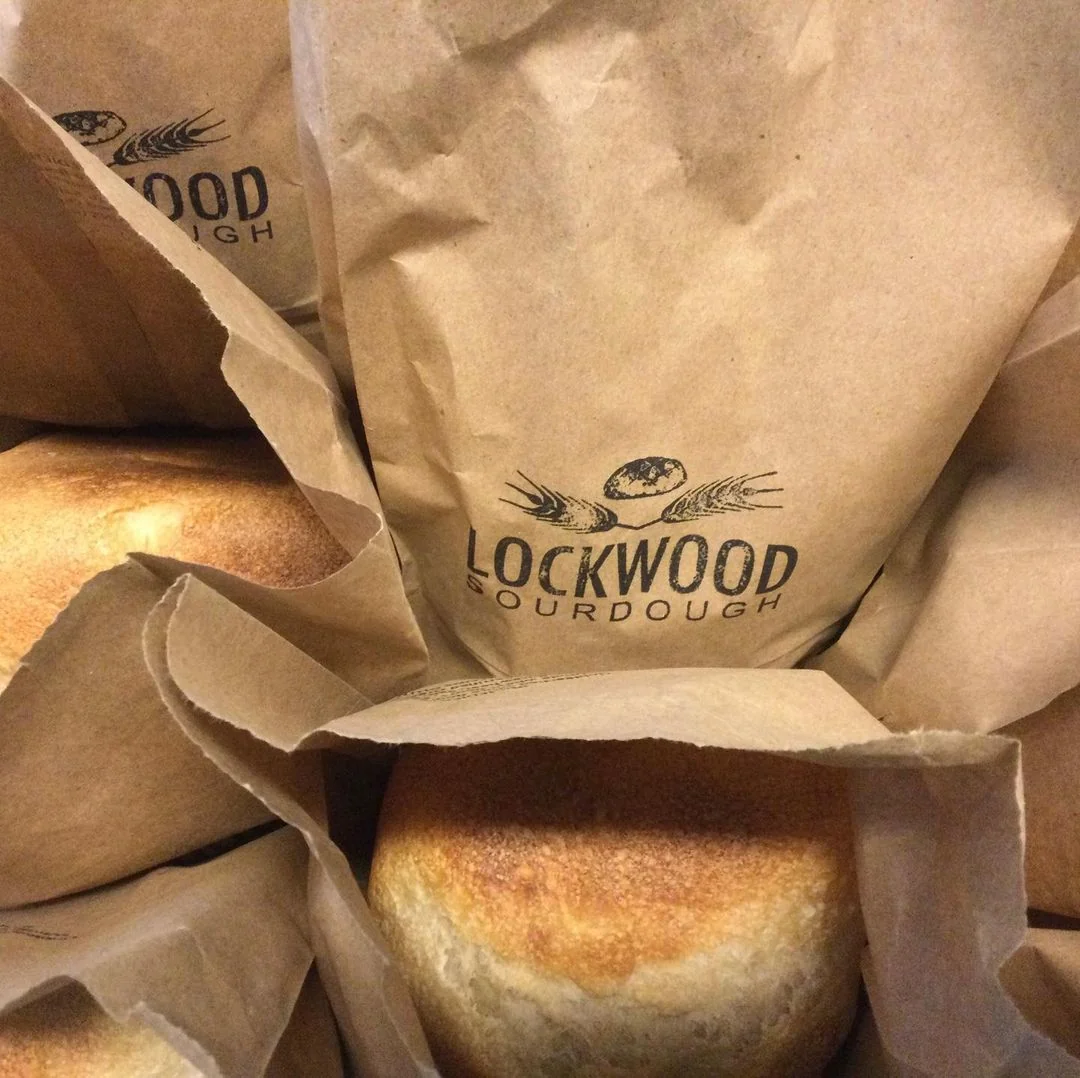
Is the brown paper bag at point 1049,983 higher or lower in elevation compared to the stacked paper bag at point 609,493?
lower

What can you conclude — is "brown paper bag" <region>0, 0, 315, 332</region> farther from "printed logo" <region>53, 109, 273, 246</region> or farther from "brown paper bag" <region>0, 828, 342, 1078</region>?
"brown paper bag" <region>0, 828, 342, 1078</region>

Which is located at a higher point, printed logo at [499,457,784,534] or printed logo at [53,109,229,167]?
printed logo at [53,109,229,167]

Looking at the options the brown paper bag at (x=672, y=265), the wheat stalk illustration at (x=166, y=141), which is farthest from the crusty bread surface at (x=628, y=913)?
the wheat stalk illustration at (x=166, y=141)

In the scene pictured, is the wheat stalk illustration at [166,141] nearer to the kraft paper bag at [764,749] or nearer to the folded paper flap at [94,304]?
the folded paper flap at [94,304]

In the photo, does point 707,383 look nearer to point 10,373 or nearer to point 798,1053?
point 798,1053

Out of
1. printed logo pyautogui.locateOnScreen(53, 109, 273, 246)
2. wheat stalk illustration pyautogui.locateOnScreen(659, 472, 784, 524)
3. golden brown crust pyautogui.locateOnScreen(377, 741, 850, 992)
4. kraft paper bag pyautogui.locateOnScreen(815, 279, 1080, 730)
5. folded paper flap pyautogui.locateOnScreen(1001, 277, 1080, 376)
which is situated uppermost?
printed logo pyautogui.locateOnScreen(53, 109, 273, 246)

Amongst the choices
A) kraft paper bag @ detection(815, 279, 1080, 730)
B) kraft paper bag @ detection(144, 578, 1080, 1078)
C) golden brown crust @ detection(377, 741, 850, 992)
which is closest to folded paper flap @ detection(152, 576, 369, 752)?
kraft paper bag @ detection(144, 578, 1080, 1078)

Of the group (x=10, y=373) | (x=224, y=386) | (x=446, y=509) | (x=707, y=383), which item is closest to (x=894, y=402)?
(x=707, y=383)
